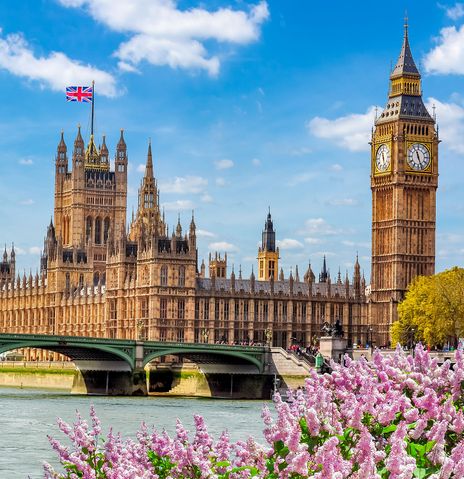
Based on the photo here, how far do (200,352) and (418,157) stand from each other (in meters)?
32.9

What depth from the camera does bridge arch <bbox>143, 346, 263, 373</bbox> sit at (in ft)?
276

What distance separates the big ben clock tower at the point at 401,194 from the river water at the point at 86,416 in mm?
33092

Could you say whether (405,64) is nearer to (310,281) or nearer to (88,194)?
(310,281)

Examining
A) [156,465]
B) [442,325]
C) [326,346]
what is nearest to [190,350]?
[326,346]

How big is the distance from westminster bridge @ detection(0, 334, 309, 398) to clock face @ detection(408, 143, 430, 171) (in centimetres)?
2617

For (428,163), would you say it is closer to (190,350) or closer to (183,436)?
(190,350)

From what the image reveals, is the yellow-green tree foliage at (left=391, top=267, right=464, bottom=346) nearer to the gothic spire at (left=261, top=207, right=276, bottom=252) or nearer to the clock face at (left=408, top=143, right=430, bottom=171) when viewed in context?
the clock face at (left=408, top=143, right=430, bottom=171)

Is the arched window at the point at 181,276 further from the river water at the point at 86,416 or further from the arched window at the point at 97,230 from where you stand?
the arched window at the point at 97,230

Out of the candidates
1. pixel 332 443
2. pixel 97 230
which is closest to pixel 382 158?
pixel 97 230

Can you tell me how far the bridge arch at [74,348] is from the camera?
3058 inches

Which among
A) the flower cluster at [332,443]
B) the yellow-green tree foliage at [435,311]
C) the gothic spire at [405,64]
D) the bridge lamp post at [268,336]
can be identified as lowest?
the flower cluster at [332,443]

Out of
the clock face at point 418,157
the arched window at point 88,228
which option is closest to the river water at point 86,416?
the clock face at point 418,157

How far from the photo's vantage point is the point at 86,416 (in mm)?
55438

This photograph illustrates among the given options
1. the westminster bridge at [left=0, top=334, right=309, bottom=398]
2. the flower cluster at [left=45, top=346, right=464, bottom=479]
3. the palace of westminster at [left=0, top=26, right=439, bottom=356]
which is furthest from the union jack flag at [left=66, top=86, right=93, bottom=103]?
the flower cluster at [left=45, top=346, right=464, bottom=479]
